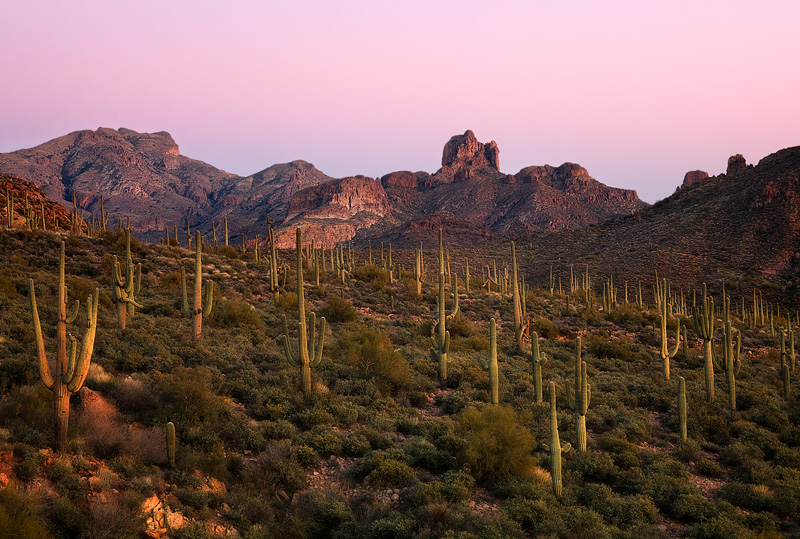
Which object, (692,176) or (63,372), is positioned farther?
(692,176)

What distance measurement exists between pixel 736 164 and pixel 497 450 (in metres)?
77.5

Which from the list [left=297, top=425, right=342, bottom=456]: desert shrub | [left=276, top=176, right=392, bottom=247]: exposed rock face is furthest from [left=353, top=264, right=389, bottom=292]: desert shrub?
[left=276, top=176, right=392, bottom=247]: exposed rock face

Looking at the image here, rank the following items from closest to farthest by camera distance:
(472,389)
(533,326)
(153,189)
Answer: (472,389), (533,326), (153,189)

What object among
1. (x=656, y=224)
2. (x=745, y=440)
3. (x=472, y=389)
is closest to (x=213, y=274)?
(x=472, y=389)

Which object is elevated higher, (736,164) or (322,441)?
(736,164)

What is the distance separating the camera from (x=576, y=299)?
3712 centimetres

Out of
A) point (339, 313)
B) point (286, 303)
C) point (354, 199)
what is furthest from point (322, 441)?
point (354, 199)

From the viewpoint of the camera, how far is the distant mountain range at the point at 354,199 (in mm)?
133875

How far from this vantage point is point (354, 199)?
504 ft

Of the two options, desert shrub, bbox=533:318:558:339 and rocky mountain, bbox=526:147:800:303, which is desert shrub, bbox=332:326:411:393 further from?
rocky mountain, bbox=526:147:800:303

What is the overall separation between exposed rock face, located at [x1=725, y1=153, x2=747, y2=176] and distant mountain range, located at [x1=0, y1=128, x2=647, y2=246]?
5098 cm

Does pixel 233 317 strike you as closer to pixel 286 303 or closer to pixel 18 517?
pixel 286 303

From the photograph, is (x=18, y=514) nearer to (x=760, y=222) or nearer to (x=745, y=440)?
(x=745, y=440)

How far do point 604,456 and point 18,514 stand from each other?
10.5 meters
